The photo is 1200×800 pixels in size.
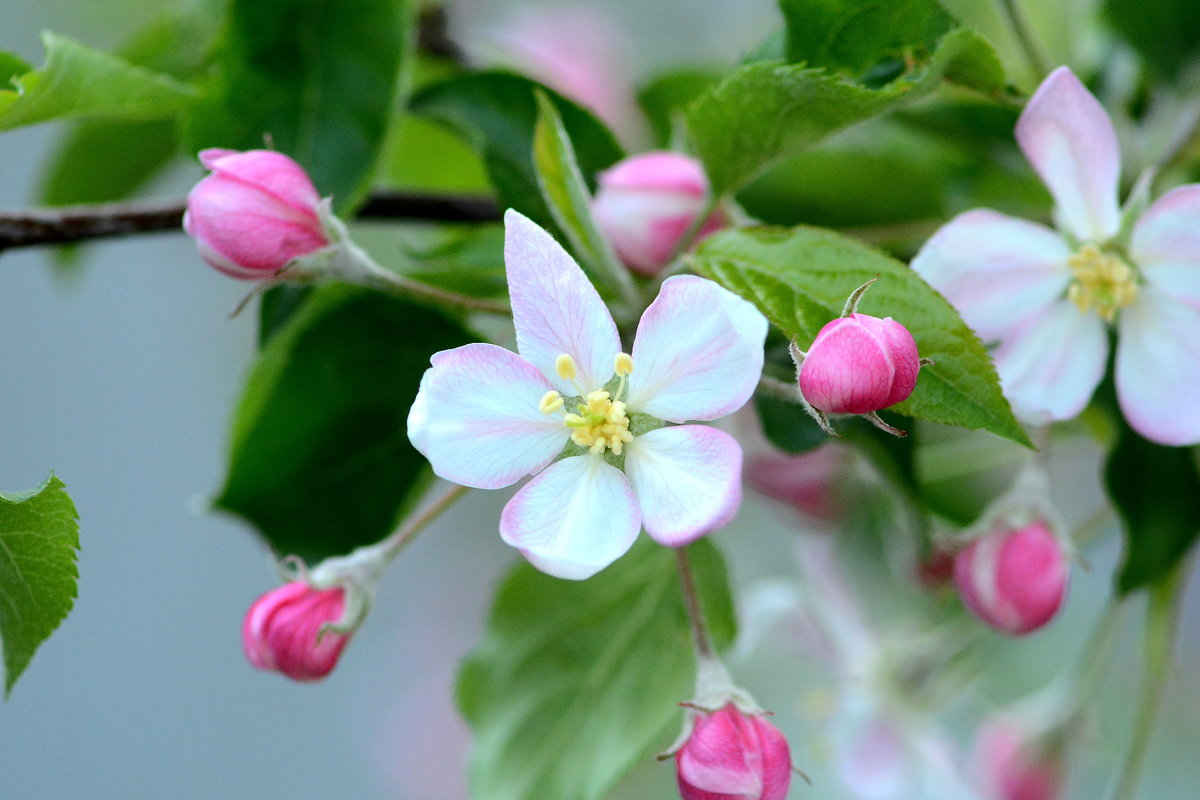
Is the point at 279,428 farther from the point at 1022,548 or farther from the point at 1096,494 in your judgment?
the point at 1096,494

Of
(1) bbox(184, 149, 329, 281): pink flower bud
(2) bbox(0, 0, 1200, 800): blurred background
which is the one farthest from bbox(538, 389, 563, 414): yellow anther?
(2) bbox(0, 0, 1200, 800): blurred background

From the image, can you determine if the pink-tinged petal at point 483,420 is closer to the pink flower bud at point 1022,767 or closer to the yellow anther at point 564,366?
the yellow anther at point 564,366

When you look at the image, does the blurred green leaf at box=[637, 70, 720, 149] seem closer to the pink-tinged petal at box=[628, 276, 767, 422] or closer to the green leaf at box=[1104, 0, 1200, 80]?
the green leaf at box=[1104, 0, 1200, 80]

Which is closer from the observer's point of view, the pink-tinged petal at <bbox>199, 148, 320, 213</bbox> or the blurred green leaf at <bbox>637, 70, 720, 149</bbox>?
the pink-tinged petal at <bbox>199, 148, 320, 213</bbox>

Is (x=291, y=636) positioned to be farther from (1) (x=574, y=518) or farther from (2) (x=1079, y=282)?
(2) (x=1079, y=282)

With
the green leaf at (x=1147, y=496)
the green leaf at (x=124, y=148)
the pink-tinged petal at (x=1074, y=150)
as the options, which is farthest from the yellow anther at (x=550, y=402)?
the green leaf at (x=124, y=148)
